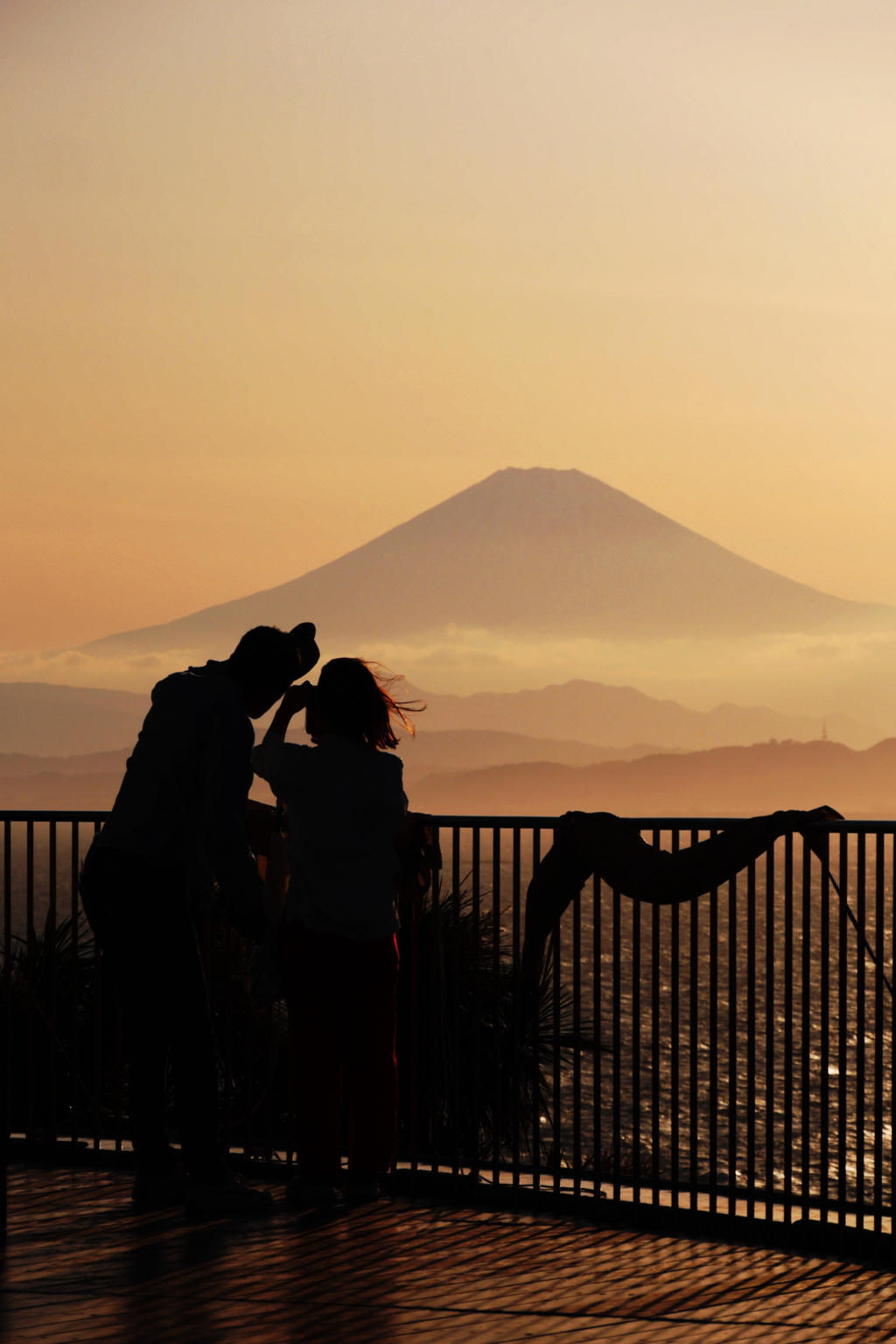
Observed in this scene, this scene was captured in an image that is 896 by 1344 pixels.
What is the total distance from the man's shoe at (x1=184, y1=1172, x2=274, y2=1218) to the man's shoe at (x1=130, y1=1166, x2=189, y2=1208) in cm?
12

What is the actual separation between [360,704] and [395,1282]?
1739mm

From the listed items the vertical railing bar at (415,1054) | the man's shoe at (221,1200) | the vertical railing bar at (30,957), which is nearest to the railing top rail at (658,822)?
the vertical railing bar at (415,1054)

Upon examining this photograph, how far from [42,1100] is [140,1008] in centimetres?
1186

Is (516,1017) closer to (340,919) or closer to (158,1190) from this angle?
(340,919)

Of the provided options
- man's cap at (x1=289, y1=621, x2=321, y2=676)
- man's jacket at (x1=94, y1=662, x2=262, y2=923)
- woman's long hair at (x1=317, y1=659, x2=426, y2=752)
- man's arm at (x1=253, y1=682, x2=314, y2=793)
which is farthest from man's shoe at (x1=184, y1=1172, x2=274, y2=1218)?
man's cap at (x1=289, y1=621, x2=321, y2=676)

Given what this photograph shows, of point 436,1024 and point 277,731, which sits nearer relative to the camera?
point 277,731

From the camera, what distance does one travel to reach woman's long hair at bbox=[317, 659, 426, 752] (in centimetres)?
461

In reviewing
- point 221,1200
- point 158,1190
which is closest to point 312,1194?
point 221,1200

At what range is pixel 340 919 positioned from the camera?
4.58m

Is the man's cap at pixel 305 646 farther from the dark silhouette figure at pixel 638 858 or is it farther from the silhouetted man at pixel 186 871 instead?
the dark silhouette figure at pixel 638 858

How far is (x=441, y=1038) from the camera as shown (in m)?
5.18

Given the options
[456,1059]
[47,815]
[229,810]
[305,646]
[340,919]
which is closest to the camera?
[229,810]

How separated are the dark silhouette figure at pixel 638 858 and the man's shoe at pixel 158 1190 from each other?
1.57 m

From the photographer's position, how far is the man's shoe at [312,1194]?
15.3 ft
